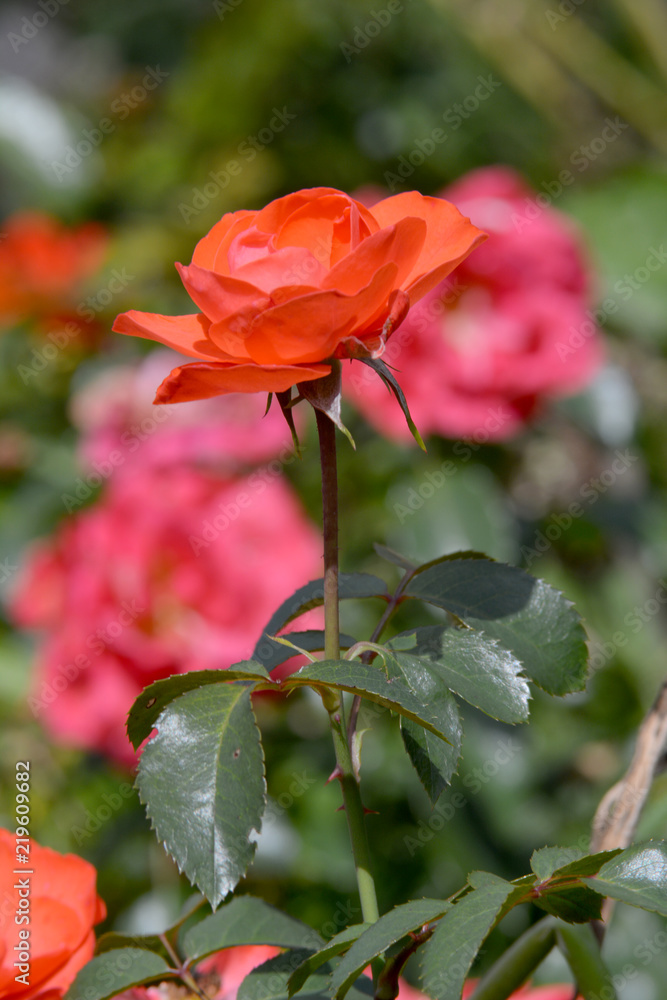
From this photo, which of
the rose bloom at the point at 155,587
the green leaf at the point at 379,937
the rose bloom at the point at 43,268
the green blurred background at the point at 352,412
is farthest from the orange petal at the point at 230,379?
the rose bloom at the point at 43,268

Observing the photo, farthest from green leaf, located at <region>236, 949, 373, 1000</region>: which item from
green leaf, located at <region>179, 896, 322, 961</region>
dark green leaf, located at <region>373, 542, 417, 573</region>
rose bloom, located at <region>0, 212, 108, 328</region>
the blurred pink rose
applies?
rose bloom, located at <region>0, 212, 108, 328</region>

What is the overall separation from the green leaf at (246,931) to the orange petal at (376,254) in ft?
0.63

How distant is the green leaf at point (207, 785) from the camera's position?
0.72ft

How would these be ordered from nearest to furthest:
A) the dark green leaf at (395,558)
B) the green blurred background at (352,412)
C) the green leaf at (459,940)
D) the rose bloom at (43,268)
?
1. the green leaf at (459,940)
2. the dark green leaf at (395,558)
3. the green blurred background at (352,412)
4. the rose bloom at (43,268)

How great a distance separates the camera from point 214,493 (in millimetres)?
767

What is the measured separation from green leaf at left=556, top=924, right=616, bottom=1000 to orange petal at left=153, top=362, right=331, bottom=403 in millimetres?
202

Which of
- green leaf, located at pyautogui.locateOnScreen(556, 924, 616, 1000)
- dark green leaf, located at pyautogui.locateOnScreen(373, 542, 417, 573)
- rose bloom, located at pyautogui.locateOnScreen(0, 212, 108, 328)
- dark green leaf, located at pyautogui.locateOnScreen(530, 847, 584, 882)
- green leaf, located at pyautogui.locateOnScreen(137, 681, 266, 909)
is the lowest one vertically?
rose bloom, located at pyautogui.locateOnScreen(0, 212, 108, 328)

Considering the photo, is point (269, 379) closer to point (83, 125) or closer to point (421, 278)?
point (421, 278)

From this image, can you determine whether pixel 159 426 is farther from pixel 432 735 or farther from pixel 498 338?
pixel 432 735

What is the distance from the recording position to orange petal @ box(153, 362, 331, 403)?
23cm

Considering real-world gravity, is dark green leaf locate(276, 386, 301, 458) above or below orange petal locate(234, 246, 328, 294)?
below

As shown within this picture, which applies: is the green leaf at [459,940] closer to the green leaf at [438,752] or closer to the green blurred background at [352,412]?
the green leaf at [438,752]

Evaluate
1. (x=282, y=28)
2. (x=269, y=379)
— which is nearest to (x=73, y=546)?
(x=269, y=379)

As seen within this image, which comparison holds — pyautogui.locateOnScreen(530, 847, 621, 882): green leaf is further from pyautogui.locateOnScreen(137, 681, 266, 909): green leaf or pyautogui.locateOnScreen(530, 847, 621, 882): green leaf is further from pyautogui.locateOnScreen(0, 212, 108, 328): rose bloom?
pyautogui.locateOnScreen(0, 212, 108, 328): rose bloom
